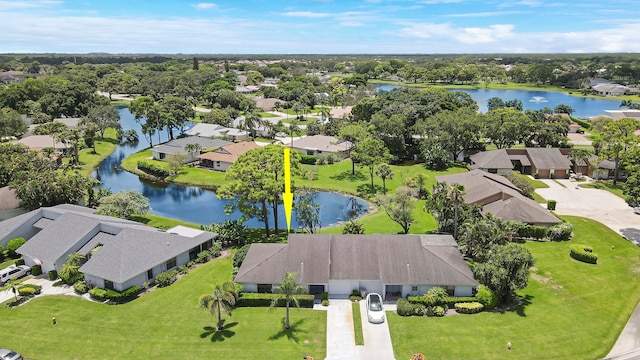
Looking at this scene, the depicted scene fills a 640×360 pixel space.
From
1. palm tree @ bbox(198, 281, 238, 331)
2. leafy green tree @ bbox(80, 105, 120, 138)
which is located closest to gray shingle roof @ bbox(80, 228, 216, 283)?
palm tree @ bbox(198, 281, 238, 331)

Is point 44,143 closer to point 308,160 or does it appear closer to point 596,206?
point 308,160

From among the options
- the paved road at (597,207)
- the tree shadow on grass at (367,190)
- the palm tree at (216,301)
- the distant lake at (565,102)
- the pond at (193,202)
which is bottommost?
the pond at (193,202)

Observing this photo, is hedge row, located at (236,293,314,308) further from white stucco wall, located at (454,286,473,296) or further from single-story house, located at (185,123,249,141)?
single-story house, located at (185,123,249,141)

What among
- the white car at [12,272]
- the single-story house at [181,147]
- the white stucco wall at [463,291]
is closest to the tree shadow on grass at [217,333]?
the white stucco wall at [463,291]

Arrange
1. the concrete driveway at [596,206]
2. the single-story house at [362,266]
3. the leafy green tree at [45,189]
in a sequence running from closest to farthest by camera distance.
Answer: the single-story house at [362,266] → the concrete driveway at [596,206] → the leafy green tree at [45,189]

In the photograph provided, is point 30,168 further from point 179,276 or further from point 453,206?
point 453,206

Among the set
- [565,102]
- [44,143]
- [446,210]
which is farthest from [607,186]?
[565,102]

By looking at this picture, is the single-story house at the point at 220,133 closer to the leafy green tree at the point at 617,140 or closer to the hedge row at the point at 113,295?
the hedge row at the point at 113,295
